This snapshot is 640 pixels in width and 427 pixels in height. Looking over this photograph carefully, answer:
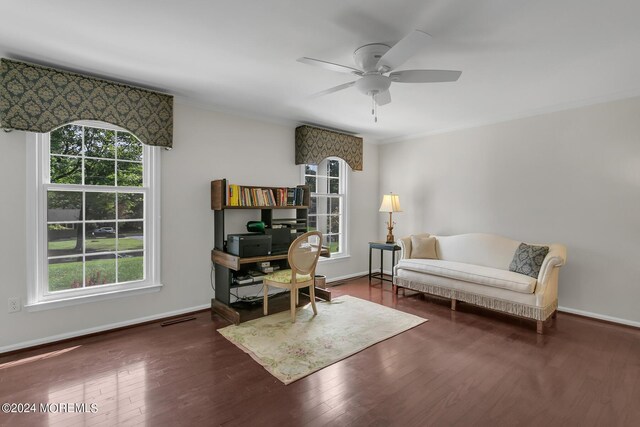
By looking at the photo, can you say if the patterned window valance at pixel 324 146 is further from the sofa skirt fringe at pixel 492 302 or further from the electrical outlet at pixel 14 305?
the electrical outlet at pixel 14 305

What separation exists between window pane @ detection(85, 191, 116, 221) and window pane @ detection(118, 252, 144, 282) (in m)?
0.46

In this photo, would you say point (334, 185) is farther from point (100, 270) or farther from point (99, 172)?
point (100, 270)

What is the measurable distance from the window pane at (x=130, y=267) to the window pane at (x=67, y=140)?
114 cm

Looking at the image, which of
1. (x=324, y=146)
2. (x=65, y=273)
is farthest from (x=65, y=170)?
(x=324, y=146)

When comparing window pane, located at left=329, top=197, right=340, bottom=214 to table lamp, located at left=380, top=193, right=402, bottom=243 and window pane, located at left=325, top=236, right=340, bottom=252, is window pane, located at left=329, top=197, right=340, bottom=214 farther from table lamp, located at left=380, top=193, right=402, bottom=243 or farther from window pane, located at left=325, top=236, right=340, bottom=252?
table lamp, located at left=380, top=193, right=402, bottom=243

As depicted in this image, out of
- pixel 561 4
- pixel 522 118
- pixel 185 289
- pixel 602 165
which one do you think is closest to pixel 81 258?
pixel 185 289

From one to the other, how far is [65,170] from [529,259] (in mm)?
4939

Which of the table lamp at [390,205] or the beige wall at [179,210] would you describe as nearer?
the beige wall at [179,210]

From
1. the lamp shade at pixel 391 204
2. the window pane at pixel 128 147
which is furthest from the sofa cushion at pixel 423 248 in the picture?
the window pane at pixel 128 147

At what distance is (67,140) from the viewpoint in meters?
3.02

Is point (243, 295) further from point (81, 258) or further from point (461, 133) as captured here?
point (461, 133)

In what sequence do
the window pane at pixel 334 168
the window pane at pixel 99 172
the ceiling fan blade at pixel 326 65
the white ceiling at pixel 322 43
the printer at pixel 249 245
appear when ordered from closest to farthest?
the white ceiling at pixel 322 43 < the ceiling fan blade at pixel 326 65 < the window pane at pixel 99 172 < the printer at pixel 249 245 < the window pane at pixel 334 168

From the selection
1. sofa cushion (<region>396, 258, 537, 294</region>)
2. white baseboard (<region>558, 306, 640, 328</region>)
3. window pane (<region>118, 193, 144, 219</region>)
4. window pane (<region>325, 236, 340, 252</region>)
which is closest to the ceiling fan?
sofa cushion (<region>396, 258, 537, 294</region>)

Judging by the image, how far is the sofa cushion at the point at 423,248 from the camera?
457 cm
